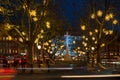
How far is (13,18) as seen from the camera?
1800 inches

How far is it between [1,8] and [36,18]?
542 cm

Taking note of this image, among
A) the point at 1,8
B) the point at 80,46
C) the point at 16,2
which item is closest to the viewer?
the point at 1,8

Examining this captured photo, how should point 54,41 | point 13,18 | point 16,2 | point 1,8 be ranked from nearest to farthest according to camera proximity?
point 1,8
point 16,2
point 13,18
point 54,41

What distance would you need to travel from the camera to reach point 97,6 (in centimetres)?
5400

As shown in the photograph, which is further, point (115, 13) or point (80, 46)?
point (80, 46)

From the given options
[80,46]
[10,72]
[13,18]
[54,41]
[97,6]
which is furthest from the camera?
[80,46]

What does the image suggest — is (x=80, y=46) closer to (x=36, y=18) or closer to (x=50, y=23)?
(x=50, y=23)

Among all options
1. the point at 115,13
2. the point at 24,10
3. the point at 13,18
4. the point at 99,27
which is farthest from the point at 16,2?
the point at 115,13

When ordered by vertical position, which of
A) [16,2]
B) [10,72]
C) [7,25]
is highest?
[16,2]

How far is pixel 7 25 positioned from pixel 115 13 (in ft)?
69.5

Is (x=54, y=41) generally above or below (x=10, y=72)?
above

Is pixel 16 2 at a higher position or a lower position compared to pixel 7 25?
higher

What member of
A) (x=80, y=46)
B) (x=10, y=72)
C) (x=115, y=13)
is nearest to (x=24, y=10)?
(x=115, y=13)

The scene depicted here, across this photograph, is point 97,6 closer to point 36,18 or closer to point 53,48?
point 36,18
